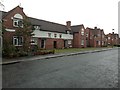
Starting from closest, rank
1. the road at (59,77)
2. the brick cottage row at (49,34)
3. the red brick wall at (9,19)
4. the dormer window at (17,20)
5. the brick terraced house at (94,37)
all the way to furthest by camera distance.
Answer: the road at (59,77) < the red brick wall at (9,19) < the brick cottage row at (49,34) < the dormer window at (17,20) < the brick terraced house at (94,37)

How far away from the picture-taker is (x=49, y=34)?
118 feet

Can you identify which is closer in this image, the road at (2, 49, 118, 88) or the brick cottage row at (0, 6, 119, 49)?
the road at (2, 49, 118, 88)

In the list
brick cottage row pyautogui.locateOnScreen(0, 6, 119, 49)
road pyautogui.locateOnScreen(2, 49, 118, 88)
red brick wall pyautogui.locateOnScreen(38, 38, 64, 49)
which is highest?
brick cottage row pyautogui.locateOnScreen(0, 6, 119, 49)

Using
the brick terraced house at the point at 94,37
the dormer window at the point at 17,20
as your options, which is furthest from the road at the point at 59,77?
the brick terraced house at the point at 94,37

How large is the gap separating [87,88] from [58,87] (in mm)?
1459

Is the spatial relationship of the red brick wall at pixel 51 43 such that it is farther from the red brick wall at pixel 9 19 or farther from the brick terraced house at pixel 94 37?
the brick terraced house at pixel 94 37

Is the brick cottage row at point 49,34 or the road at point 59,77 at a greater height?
the brick cottage row at point 49,34

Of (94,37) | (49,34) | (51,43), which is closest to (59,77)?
(49,34)

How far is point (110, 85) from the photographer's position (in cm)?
722

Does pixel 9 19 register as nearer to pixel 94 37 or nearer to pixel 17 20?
pixel 17 20

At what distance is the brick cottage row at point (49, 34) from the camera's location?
25.9 metres

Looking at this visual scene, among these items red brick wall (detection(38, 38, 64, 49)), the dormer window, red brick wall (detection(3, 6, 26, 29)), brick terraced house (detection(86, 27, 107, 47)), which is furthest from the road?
brick terraced house (detection(86, 27, 107, 47))

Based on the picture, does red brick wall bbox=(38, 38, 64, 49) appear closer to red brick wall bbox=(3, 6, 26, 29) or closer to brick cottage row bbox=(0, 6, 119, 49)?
brick cottage row bbox=(0, 6, 119, 49)

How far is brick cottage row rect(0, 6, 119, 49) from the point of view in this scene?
25945 mm
